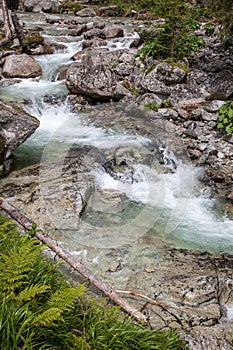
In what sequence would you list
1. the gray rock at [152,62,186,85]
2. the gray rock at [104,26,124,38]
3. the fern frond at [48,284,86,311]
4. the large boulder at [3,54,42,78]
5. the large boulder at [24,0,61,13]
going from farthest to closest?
the large boulder at [24,0,61,13] < the gray rock at [104,26,124,38] < the large boulder at [3,54,42,78] < the gray rock at [152,62,186,85] < the fern frond at [48,284,86,311]

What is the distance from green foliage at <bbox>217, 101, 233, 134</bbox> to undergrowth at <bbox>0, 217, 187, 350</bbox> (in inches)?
243

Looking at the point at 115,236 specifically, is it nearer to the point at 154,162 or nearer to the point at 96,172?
the point at 96,172

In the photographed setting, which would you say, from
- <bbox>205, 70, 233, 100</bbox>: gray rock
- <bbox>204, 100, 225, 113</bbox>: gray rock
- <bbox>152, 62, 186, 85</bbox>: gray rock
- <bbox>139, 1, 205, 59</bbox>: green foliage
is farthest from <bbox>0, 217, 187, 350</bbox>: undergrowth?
<bbox>139, 1, 205, 59</bbox>: green foliage

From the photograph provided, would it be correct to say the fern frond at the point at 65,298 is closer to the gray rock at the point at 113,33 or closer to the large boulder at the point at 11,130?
the large boulder at the point at 11,130

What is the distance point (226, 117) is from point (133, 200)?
159 inches

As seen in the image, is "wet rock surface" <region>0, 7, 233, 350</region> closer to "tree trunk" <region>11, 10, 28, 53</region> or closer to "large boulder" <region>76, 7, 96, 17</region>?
"tree trunk" <region>11, 10, 28, 53</region>

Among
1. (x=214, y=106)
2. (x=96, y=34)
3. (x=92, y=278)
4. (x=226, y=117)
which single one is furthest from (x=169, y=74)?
(x=92, y=278)

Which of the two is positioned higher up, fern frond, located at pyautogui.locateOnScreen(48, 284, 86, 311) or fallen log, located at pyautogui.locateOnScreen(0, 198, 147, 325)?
fern frond, located at pyautogui.locateOnScreen(48, 284, 86, 311)

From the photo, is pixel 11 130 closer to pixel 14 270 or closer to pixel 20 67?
pixel 14 270

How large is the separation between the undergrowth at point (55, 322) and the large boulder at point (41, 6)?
25.1m

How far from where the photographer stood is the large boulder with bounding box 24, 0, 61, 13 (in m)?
23.7

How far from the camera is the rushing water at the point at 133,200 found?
5.23 metres

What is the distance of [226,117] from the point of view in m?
8.40

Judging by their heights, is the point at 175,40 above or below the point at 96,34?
above
